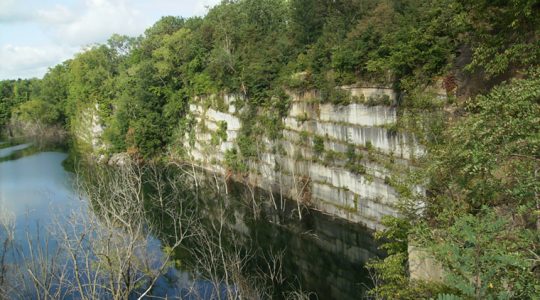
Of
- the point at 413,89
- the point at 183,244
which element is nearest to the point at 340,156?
the point at 413,89

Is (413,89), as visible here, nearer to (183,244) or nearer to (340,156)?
(340,156)

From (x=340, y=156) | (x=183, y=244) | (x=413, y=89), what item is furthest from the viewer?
(x=340, y=156)

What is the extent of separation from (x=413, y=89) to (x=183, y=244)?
1674cm

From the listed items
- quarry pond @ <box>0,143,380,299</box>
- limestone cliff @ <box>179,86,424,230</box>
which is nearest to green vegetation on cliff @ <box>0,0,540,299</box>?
limestone cliff @ <box>179,86,424,230</box>

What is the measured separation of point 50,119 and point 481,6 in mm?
95812

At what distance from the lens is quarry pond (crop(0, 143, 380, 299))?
15539 millimetres

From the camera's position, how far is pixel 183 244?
2761cm

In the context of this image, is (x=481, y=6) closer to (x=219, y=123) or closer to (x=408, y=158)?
(x=408, y=158)

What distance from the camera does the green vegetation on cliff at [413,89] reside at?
888 centimetres

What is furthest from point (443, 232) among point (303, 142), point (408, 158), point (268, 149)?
point (268, 149)

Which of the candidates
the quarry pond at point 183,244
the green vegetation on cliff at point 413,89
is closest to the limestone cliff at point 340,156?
the green vegetation on cliff at point 413,89

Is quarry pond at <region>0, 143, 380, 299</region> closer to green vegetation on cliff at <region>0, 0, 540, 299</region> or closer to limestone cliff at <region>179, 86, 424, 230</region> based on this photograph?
limestone cliff at <region>179, 86, 424, 230</region>

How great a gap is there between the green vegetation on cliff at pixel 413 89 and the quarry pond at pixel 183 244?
200 inches

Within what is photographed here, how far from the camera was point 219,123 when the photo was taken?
44.7m
